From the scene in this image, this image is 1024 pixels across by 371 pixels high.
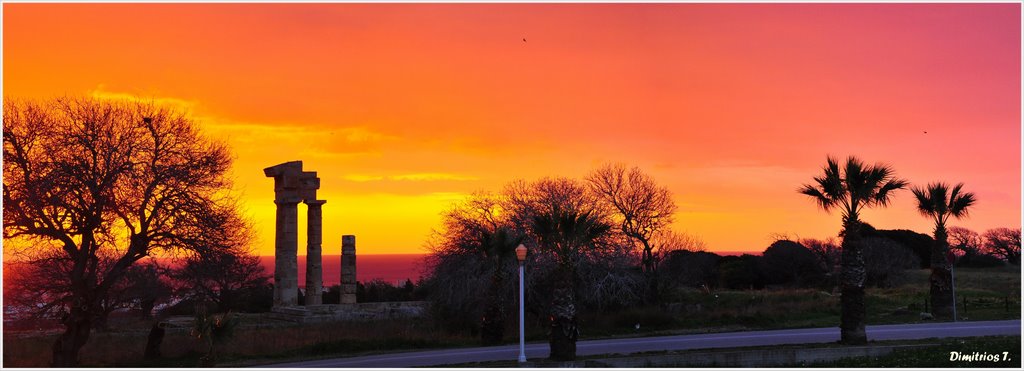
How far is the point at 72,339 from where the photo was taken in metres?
31.9

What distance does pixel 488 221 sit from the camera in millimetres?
49750

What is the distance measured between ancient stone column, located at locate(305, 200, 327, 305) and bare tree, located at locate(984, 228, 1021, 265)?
7936 cm

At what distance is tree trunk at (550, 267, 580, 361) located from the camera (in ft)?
90.9

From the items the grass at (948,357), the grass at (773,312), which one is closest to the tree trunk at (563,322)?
the grass at (948,357)

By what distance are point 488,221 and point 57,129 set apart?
23869mm

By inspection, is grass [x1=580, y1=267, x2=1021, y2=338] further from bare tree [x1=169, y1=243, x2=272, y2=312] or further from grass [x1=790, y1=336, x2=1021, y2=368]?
bare tree [x1=169, y1=243, x2=272, y2=312]

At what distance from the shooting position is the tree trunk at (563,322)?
1091 inches

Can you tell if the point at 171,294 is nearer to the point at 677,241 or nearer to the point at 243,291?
the point at 243,291

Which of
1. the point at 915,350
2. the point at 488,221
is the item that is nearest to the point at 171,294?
Answer: the point at 488,221

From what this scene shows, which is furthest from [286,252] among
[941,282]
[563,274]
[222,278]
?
[941,282]

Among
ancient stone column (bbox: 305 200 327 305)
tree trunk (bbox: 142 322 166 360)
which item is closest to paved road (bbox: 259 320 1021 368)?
tree trunk (bbox: 142 322 166 360)

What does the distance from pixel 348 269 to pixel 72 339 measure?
87.4ft

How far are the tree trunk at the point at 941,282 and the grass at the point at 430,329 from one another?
3.61 feet

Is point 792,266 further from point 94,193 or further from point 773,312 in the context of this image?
point 94,193
